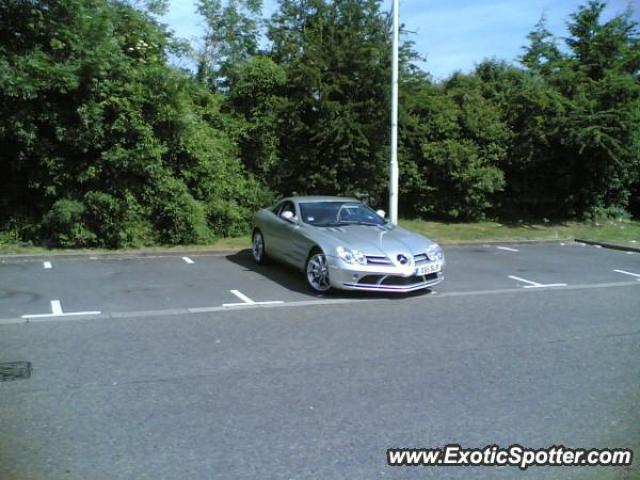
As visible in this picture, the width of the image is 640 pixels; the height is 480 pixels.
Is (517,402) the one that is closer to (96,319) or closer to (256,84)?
(96,319)

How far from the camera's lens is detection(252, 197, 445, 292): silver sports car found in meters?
8.17

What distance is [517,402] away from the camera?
4562mm

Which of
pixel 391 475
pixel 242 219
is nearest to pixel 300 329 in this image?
pixel 391 475

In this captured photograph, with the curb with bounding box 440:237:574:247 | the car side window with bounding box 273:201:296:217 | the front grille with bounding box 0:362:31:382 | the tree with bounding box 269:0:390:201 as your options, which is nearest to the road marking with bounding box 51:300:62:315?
the front grille with bounding box 0:362:31:382

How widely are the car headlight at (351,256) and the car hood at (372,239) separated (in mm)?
71

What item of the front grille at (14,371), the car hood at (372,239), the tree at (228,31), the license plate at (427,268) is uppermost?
the tree at (228,31)

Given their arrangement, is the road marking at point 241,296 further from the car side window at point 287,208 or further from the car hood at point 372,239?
the car side window at point 287,208

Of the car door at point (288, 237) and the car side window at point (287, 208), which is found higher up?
the car side window at point (287, 208)

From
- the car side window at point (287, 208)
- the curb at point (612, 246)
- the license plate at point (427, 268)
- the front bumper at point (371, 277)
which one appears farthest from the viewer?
the curb at point (612, 246)

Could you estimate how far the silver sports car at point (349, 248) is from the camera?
8.17 meters

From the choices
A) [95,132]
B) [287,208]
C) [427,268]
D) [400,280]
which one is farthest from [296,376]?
[95,132]

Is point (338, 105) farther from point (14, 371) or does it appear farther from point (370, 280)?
point (14, 371)

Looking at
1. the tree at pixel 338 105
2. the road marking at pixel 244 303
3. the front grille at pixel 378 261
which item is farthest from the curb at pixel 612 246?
the road marking at pixel 244 303

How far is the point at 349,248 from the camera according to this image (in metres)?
8.27
